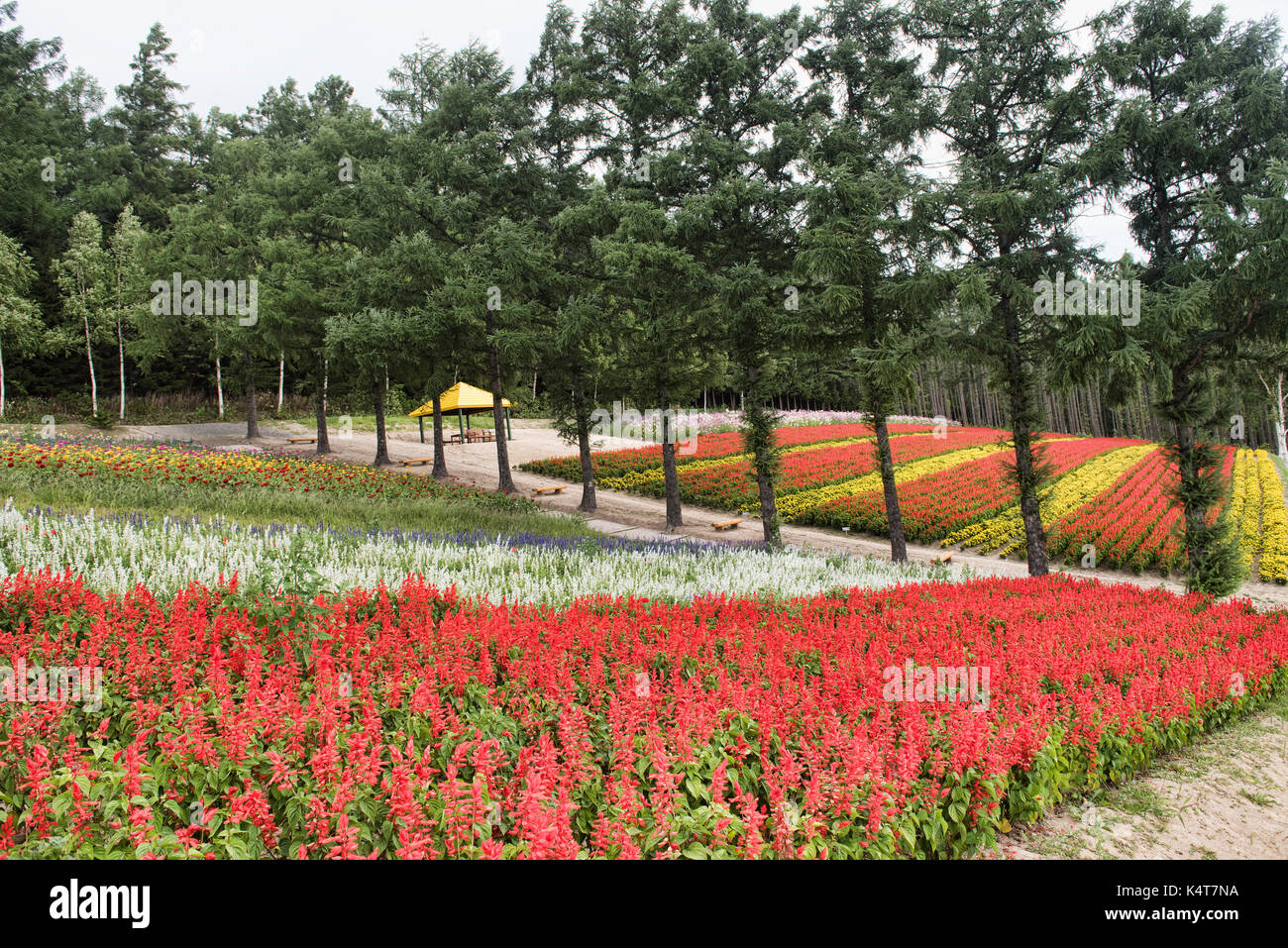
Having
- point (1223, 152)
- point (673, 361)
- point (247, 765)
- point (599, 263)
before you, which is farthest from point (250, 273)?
point (1223, 152)

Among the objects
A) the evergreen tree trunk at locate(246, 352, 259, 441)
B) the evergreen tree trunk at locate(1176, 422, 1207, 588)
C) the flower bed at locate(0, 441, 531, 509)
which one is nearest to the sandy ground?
the evergreen tree trunk at locate(1176, 422, 1207, 588)

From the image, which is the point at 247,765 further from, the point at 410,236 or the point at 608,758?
the point at 410,236

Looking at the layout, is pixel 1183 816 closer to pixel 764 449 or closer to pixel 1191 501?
pixel 764 449

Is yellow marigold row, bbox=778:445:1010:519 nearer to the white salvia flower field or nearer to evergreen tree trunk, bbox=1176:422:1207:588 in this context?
evergreen tree trunk, bbox=1176:422:1207:588

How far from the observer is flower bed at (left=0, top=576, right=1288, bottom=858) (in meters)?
2.60

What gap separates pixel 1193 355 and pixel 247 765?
54.7 feet

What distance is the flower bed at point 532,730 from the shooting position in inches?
102

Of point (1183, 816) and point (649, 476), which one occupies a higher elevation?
point (649, 476)

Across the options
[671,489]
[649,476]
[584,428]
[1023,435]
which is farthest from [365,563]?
[649,476]

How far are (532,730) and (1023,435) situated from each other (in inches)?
525

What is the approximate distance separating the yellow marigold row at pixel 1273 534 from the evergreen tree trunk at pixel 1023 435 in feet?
23.7

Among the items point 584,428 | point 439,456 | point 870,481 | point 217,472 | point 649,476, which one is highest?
point 584,428

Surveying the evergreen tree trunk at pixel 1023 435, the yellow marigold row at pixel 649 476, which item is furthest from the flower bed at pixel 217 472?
the evergreen tree trunk at pixel 1023 435

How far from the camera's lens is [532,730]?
3.64m
